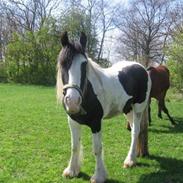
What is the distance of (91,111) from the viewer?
4758 millimetres

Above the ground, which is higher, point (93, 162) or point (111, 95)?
point (111, 95)

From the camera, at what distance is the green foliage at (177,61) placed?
1853cm

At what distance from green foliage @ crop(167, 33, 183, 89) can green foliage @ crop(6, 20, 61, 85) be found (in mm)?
13734

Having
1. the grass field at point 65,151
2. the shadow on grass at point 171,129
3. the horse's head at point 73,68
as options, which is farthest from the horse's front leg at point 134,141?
the shadow on grass at point 171,129

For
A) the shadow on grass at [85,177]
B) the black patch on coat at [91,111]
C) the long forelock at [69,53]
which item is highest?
the long forelock at [69,53]

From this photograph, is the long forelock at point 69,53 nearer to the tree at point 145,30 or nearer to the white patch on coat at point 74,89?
the white patch on coat at point 74,89

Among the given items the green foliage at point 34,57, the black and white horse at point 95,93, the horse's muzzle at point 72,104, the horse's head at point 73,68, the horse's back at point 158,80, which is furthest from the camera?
the green foliage at point 34,57

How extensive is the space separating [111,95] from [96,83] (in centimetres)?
37

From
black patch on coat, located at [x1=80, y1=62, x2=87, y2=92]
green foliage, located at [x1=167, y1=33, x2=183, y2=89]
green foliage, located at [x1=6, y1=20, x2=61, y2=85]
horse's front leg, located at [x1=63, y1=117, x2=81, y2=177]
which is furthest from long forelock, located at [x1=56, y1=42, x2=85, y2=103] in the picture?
green foliage, located at [x1=6, y1=20, x2=61, y2=85]

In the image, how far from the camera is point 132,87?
5.62m

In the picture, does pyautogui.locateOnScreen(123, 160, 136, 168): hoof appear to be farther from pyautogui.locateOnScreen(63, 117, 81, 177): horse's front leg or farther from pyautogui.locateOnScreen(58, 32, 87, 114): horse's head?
pyautogui.locateOnScreen(58, 32, 87, 114): horse's head

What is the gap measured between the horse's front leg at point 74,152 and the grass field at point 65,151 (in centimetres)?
11

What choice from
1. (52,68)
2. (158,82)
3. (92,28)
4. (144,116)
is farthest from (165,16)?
(144,116)

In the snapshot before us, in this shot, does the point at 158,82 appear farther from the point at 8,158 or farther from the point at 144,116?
the point at 8,158
